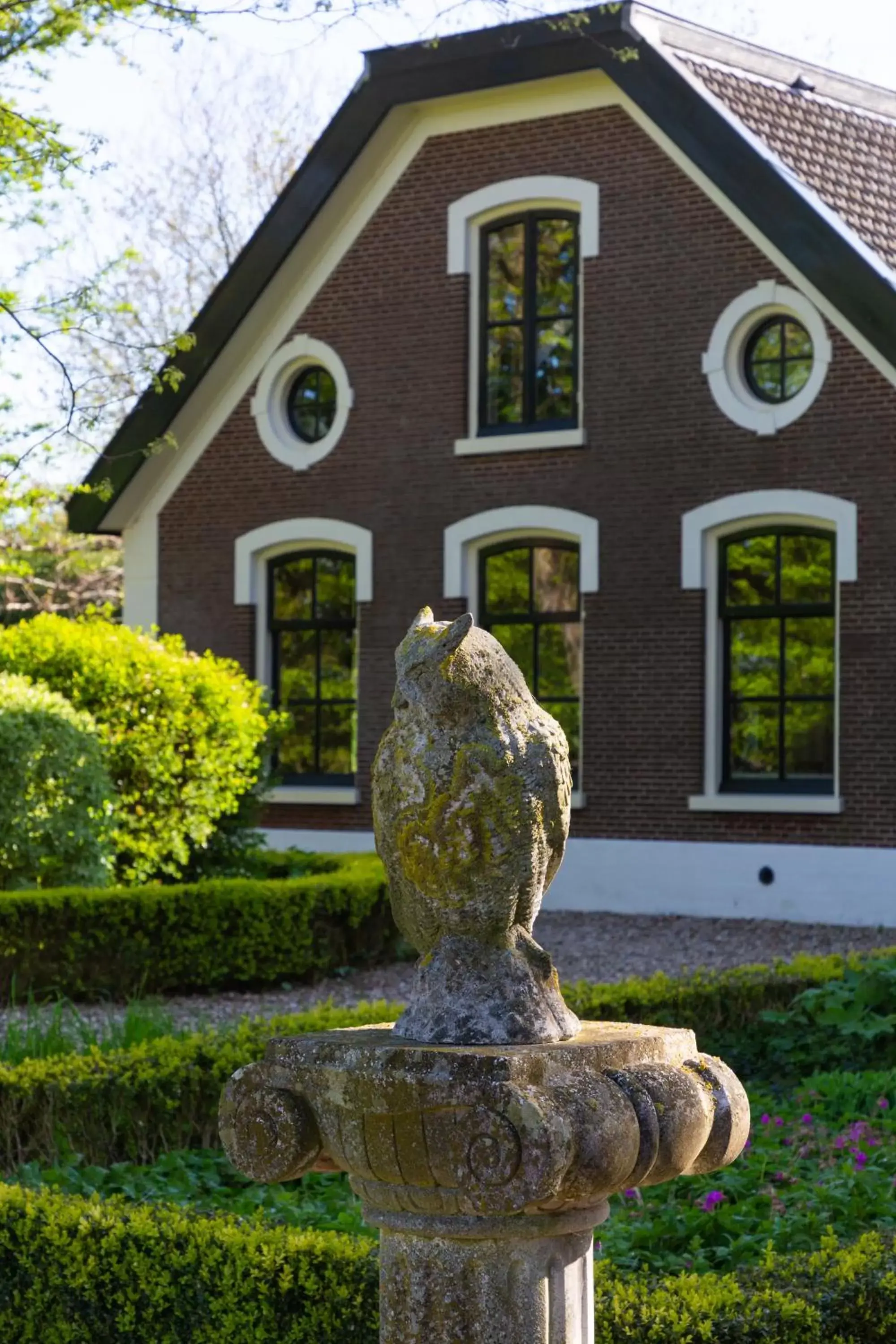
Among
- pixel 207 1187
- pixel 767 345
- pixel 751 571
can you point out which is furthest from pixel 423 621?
pixel 767 345

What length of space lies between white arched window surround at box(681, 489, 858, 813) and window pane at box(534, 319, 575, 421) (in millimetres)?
1886

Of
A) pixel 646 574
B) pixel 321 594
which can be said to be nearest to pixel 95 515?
pixel 321 594

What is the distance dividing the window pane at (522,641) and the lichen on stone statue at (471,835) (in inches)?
546

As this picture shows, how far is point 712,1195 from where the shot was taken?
21.0 feet

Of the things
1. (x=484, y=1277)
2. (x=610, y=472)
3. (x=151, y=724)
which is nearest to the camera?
(x=484, y=1277)

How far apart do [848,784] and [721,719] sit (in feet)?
4.38

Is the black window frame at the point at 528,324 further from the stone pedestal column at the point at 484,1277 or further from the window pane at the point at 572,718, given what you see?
the stone pedestal column at the point at 484,1277

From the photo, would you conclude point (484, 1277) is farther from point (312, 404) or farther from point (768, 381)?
point (312, 404)

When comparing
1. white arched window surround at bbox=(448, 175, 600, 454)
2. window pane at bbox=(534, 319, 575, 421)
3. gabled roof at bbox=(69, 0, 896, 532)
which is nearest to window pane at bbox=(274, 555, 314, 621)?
gabled roof at bbox=(69, 0, 896, 532)

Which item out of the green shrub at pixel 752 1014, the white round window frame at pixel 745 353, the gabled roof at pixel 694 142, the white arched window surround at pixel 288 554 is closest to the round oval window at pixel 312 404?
the gabled roof at pixel 694 142

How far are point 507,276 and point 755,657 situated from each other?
451 centimetres

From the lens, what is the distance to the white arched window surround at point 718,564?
51.5ft

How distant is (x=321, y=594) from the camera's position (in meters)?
19.1

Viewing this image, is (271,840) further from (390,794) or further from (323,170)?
(390,794)
